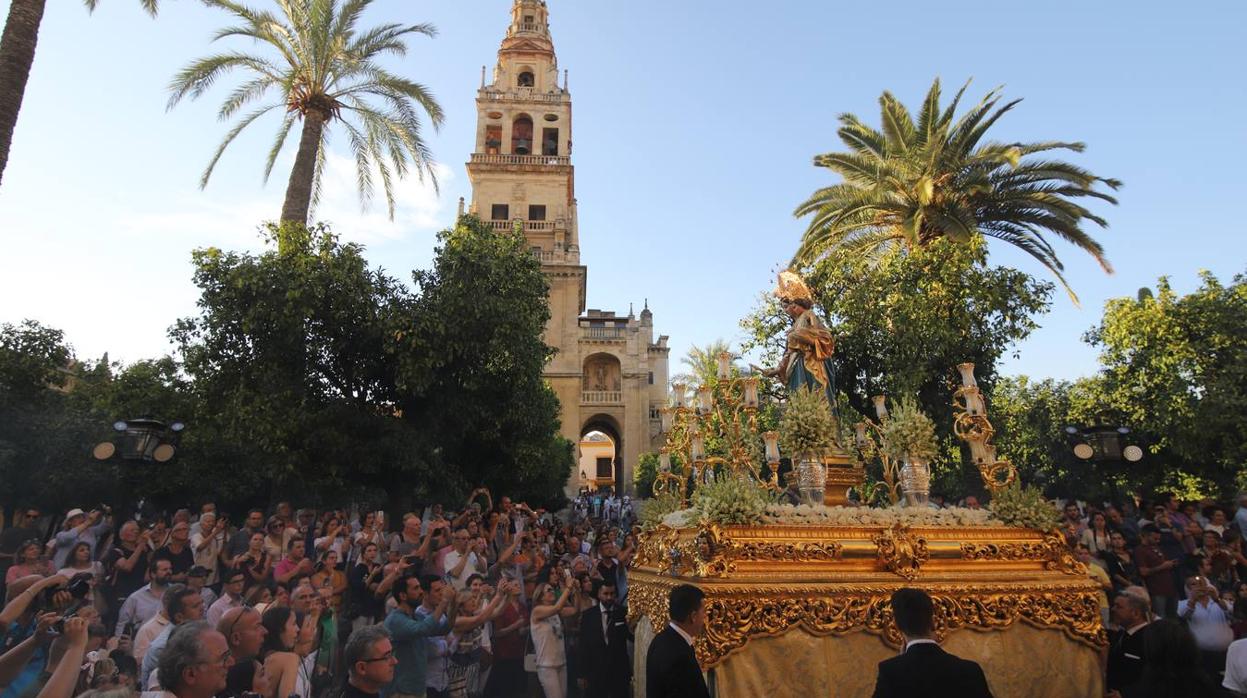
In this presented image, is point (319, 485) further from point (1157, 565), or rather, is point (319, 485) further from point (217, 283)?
point (1157, 565)

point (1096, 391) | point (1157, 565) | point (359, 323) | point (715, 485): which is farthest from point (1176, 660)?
point (1096, 391)

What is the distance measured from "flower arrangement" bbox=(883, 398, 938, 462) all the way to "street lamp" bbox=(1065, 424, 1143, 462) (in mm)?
6407

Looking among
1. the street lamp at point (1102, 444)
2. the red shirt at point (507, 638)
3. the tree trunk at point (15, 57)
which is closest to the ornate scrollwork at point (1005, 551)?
the red shirt at point (507, 638)

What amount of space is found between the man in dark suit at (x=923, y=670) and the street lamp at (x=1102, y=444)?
33.3 ft

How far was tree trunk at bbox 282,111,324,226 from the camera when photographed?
1509 centimetres

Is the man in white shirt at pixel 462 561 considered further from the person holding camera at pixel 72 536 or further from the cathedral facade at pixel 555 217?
the cathedral facade at pixel 555 217

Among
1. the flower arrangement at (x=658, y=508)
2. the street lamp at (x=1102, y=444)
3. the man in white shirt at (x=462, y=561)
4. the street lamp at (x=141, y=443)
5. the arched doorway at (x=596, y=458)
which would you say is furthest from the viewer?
the arched doorway at (x=596, y=458)

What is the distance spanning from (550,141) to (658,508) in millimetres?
38932

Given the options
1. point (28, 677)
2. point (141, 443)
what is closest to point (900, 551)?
point (28, 677)

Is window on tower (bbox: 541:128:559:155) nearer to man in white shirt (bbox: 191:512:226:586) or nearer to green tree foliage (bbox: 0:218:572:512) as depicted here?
green tree foliage (bbox: 0:218:572:512)

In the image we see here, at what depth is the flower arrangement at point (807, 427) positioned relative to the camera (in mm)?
6867

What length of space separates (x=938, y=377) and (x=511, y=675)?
46.0 ft

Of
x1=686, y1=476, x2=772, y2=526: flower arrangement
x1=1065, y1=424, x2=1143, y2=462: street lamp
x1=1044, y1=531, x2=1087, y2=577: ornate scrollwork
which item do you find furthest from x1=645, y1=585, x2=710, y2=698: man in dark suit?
x1=1065, y1=424, x2=1143, y2=462: street lamp

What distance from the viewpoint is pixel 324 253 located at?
1466 centimetres
